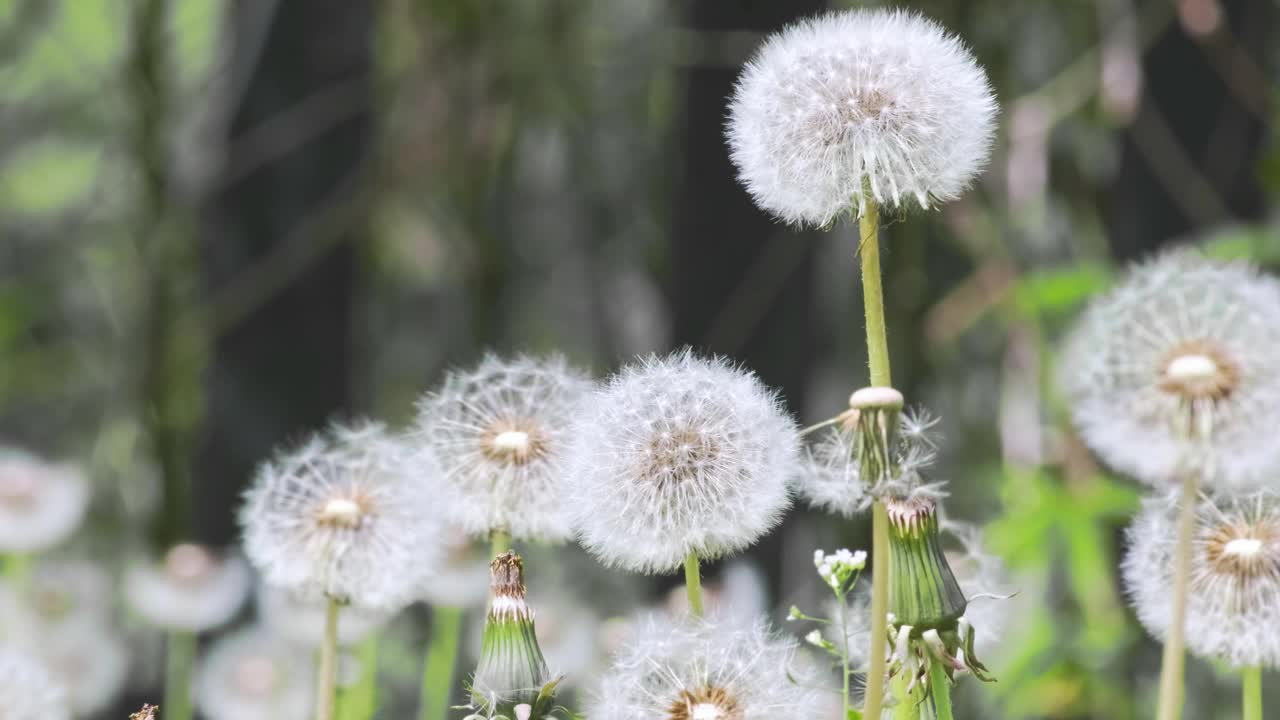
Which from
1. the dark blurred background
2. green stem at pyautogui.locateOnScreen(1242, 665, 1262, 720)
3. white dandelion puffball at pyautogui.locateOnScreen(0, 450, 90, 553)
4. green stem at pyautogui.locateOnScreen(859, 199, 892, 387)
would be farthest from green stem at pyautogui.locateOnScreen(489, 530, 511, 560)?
white dandelion puffball at pyautogui.locateOnScreen(0, 450, 90, 553)

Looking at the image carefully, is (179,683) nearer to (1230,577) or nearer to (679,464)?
(679,464)

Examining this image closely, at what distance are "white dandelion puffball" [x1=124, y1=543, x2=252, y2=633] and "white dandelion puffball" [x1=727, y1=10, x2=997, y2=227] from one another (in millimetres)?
935

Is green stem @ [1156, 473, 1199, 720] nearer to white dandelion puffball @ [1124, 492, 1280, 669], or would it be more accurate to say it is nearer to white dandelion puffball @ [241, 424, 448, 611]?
white dandelion puffball @ [1124, 492, 1280, 669]

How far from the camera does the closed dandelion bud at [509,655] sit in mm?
477

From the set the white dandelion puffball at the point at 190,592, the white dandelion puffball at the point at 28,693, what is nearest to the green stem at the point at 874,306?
the white dandelion puffball at the point at 28,693

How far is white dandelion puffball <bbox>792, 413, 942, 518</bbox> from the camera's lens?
46cm

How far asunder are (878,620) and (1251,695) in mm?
197

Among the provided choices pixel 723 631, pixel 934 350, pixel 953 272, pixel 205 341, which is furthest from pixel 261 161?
pixel 723 631

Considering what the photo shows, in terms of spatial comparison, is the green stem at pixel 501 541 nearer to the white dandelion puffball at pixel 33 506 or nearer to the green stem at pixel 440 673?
the green stem at pixel 440 673

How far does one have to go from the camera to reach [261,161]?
198 centimetres

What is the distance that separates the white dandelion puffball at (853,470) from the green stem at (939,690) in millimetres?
68

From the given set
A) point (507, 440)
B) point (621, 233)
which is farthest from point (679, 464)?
point (621, 233)

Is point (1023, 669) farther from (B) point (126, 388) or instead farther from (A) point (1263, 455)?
(B) point (126, 388)

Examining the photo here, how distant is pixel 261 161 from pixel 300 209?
147 millimetres
